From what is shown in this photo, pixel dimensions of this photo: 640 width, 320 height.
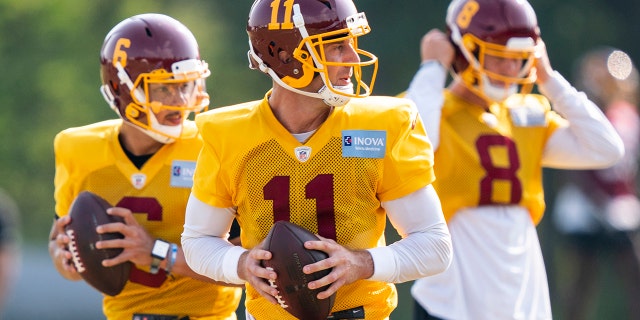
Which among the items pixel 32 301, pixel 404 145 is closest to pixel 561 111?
pixel 404 145

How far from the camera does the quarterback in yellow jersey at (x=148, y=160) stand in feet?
14.8

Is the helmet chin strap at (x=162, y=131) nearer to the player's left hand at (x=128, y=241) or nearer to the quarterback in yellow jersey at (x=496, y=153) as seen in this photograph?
the player's left hand at (x=128, y=241)

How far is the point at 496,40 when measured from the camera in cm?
496

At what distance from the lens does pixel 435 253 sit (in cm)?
378

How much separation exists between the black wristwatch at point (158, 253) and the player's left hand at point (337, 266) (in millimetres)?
857

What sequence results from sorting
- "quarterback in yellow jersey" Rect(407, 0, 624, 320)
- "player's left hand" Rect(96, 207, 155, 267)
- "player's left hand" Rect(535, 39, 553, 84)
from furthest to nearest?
"player's left hand" Rect(535, 39, 553, 84) → "quarterback in yellow jersey" Rect(407, 0, 624, 320) → "player's left hand" Rect(96, 207, 155, 267)

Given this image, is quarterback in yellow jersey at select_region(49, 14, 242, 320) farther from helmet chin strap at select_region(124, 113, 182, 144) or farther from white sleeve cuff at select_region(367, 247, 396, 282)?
white sleeve cuff at select_region(367, 247, 396, 282)

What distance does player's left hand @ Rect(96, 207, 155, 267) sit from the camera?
430 centimetres

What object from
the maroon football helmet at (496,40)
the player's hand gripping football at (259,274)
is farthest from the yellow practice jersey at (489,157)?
the player's hand gripping football at (259,274)

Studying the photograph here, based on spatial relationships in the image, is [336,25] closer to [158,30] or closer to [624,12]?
[158,30]

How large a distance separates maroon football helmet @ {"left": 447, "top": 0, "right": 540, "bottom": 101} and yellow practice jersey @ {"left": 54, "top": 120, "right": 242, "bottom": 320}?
1.18 meters

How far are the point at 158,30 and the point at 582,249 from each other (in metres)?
4.71

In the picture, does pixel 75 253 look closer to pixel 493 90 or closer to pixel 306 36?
pixel 306 36

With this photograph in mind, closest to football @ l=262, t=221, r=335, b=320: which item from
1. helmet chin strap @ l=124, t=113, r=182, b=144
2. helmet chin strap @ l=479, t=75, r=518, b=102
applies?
helmet chin strap @ l=124, t=113, r=182, b=144
